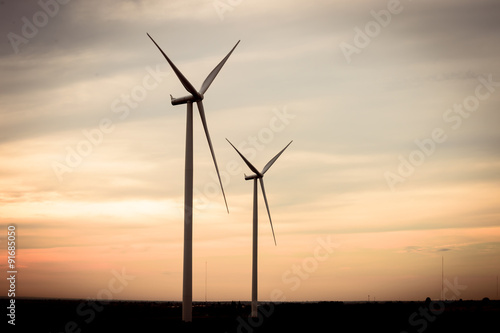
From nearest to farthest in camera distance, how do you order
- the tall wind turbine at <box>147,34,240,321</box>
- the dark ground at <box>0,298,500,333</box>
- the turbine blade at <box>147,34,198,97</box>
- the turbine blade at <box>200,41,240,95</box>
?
1. the tall wind turbine at <box>147,34,240,321</box>
2. the turbine blade at <box>147,34,198,97</box>
3. the turbine blade at <box>200,41,240,95</box>
4. the dark ground at <box>0,298,500,333</box>

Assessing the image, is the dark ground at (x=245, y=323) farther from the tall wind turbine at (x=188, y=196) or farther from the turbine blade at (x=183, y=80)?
the turbine blade at (x=183, y=80)

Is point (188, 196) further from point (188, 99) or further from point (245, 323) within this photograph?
point (245, 323)

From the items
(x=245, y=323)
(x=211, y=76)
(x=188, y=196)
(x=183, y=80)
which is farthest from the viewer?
(x=245, y=323)

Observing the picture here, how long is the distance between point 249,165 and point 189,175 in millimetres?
31716

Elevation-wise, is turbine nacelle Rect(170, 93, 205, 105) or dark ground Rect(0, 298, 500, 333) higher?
turbine nacelle Rect(170, 93, 205, 105)

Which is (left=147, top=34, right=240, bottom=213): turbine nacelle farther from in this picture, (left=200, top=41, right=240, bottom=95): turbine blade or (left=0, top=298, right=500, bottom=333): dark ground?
(left=0, top=298, right=500, bottom=333): dark ground

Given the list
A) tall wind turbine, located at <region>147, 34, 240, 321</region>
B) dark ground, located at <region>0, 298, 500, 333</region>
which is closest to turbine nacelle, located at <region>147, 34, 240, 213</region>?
tall wind turbine, located at <region>147, 34, 240, 321</region>

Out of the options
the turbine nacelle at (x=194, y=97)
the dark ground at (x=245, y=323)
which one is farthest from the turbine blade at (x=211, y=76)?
the dark ground at (x=245, y=323)

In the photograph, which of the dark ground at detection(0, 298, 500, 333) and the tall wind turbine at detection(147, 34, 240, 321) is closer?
the tall wind turbine at detection(147, 34, 240, 321)

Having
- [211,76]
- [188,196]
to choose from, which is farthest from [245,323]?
[211,76]

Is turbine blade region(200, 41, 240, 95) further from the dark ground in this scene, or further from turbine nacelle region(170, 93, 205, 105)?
the dark ground

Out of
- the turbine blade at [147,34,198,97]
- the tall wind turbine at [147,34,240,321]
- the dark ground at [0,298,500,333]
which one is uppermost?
the turbine blade at [147,34,198,97]

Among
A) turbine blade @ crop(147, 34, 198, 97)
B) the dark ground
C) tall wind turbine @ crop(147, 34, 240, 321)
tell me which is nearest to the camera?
tall wind turbine @ crop(147, 34, 240, 321)

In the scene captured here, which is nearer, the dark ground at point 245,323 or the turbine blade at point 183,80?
the turbine blade at point 183,80
